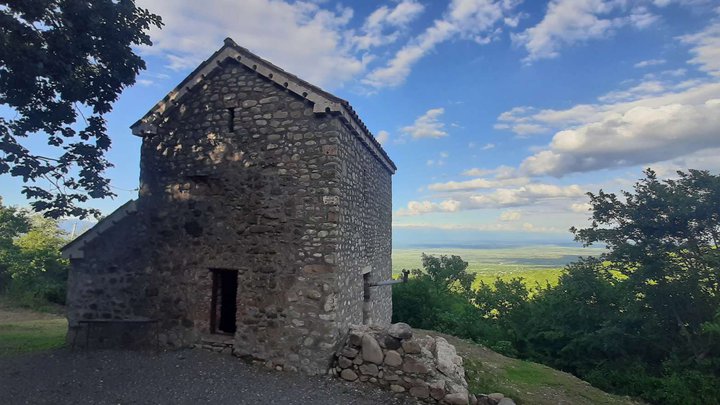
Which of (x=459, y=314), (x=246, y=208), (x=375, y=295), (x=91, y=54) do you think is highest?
(x=91, y=54)

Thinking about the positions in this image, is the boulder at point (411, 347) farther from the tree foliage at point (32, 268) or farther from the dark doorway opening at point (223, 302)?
the tree foliage at point (32, 268)

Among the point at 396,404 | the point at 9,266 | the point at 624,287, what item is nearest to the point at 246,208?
the point at 396,404

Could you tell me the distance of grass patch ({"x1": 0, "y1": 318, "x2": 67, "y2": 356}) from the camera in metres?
11.3

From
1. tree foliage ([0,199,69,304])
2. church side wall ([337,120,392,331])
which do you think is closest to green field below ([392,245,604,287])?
church side wall ([337,120,392,331])

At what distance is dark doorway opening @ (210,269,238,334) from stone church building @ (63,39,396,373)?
35 mm

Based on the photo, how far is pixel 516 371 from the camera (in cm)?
1247

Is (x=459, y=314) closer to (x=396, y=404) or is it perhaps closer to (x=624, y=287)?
(x=624, y=287)

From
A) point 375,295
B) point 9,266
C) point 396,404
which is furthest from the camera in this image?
point 9,266

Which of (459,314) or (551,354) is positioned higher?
(459,314)

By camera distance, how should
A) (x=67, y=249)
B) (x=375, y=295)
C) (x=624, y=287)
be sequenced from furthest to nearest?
(x=624, y=287) → (x=375, y=295) → (x=67, y=249)

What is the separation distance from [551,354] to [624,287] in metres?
4.38

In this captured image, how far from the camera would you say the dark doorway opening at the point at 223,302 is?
33.7 ft

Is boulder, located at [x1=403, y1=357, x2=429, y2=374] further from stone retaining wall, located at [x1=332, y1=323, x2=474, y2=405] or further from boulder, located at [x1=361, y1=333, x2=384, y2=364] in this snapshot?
boulder, located at [x1=361, y1=333, x2=384, y2=364]

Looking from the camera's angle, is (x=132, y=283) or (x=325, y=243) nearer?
(x=325, y=243)
